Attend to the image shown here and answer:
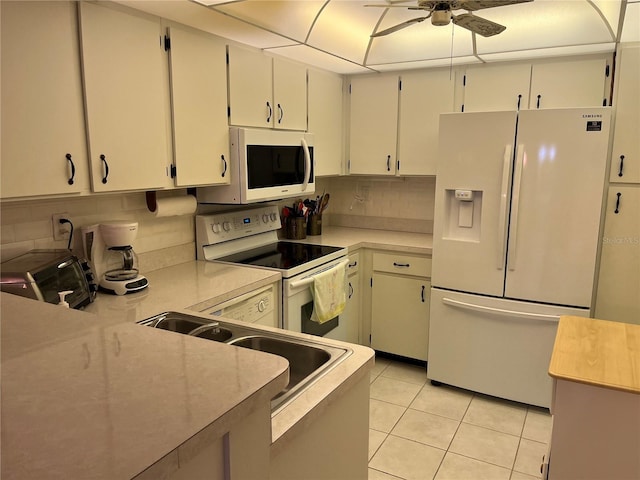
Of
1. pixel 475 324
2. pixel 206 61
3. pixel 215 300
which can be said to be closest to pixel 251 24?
pixel 206 61

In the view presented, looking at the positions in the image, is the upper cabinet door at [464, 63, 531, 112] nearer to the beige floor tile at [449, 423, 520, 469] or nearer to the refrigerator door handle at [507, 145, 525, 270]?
the refrigerator door handle at [507, 145, 525, 270]

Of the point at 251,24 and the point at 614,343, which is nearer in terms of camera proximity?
the point at 614,343

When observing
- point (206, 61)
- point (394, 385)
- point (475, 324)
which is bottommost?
point (394, 385)

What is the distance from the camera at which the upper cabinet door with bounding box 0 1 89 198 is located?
5.28ft

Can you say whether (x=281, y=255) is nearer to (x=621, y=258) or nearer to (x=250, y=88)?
(x=250, y=88)

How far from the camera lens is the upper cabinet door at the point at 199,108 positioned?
7.48 ft

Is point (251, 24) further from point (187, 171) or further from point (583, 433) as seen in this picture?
point (583, 433)

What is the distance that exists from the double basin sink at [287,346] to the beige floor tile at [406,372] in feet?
6.68

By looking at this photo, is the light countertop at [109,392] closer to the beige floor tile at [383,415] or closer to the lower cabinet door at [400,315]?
the beige floor tile at [383,415]

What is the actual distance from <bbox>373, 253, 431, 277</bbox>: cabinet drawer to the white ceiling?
1.35 m

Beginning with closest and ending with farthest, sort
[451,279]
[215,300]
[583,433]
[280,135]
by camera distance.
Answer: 1. [583,433]
2. [215,300]
3. [280,135]
4. [451,279]

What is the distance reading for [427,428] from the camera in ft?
9.27

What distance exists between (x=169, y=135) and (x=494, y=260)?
2036mm

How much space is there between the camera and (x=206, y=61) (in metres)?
2.43
